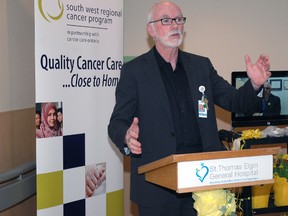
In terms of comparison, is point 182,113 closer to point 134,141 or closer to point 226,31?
point 134,141

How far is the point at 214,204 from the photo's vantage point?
168 centimetres

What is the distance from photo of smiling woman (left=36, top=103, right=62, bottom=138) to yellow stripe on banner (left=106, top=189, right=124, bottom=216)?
0.71 m

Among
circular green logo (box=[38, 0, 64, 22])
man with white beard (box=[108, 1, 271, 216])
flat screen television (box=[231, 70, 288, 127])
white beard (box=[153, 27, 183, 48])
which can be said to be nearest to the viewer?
man with white beard (box=[108, 1, 271, 216])

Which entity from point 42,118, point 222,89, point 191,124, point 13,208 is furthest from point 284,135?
point 13,208

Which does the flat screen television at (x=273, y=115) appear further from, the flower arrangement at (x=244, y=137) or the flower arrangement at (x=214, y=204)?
the flower arrangement at (x=214, y=204)

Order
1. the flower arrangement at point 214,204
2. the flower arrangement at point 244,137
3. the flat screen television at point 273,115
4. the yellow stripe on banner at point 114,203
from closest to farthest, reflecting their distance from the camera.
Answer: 1. the flower arrangement at point 214,204
2. the flower arrangement at point 244,137
3. the yellow stripe on banner at point 114,203
4. the flat screen television at point 273,115

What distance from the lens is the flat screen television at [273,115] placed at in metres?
3.52

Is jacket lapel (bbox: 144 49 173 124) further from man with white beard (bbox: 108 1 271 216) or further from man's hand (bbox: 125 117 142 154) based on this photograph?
man's hand (bbox: 125 117 142 154)

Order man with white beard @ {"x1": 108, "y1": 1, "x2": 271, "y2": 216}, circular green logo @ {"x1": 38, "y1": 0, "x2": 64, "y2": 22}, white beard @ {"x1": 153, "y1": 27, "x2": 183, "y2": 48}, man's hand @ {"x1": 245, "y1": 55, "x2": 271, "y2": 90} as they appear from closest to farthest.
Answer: man's hand @ {"x1": 245, "y1": 55, "x2": 271, "y2": 90} → man with white beard @ {"x1": 108, "y1": 1, "x2": 271, "y2": 216} → white beard @ {"x1": 153, "y1": 27, "x2": 183, "y2": 48} → circular green logo @ {"x1": 38, "y1": 0, "x2": 64, "y2": 22}

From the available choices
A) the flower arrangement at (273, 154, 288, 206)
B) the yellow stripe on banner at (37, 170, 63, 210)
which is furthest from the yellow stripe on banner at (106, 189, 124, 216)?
the flower arrangement at (273, 154, 288, 206)

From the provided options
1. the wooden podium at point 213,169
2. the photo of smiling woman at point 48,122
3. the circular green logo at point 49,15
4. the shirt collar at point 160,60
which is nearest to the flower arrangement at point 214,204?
the wooden podium at point 213,169

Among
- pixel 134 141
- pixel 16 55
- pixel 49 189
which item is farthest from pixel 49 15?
pixel 134 141

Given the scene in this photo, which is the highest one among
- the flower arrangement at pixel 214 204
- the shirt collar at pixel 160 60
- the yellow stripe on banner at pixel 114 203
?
the shirt collar at pixel 160 60

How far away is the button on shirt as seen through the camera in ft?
7.33
